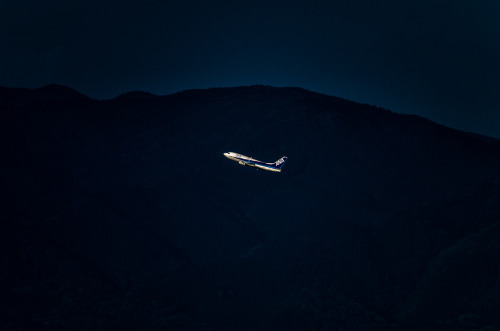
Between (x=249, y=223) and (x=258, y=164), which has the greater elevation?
(x=258, y=164)

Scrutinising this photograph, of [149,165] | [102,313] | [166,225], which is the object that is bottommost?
[102,313]

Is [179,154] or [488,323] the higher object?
[179,154]

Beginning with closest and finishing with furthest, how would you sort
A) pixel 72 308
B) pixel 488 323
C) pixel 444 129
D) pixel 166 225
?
pixel 488 323, pixel 72 308, pixel 166 225, pixel 444 129

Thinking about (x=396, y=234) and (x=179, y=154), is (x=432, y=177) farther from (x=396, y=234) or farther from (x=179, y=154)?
(x=179, y=154)

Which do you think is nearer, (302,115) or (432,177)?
(432,177)

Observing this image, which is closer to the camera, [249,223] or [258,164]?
[258,164]

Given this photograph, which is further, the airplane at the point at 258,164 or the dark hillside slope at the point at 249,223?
the airplane at the point at 258,164

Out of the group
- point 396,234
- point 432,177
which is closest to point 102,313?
point 396,234

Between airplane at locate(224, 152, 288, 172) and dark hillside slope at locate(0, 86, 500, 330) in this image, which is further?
airplane at locate(224, 152, 288, 172)
